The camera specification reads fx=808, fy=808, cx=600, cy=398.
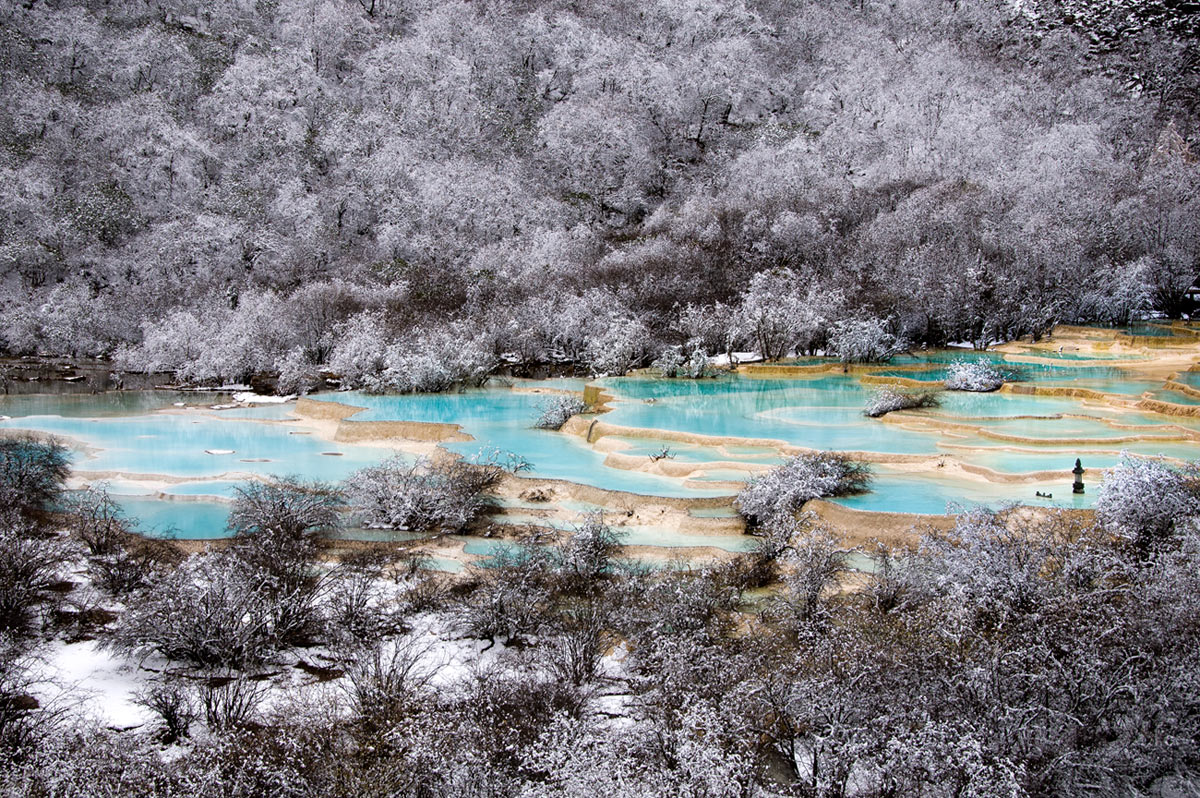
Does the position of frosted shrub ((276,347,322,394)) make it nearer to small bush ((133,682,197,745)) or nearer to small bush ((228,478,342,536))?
small bush ((228,478,342,536))

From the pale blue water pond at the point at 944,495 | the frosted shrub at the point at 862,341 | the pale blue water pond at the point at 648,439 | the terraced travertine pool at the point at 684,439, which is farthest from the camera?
the frosted shrub at the point at 862,341

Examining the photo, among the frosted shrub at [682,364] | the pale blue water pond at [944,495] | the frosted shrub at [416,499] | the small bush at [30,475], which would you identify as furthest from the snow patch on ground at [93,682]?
the frosted shrub at [682,364]

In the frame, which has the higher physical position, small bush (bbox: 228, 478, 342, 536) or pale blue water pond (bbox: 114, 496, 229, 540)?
small bush (bbox: 228, 478, 342, 536)

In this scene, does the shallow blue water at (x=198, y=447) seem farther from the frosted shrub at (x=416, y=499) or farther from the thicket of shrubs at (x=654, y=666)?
the thicket of shrubs at (x=654, y=666)

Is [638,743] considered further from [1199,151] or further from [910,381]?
[1199,151]

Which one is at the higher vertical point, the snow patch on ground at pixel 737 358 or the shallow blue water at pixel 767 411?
the snow patch on ground at pixel 737 358

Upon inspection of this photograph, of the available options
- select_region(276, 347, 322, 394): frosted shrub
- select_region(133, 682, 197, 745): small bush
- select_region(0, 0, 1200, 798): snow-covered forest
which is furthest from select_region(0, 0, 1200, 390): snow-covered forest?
select_region(133, 682, 197, 745): small bush
